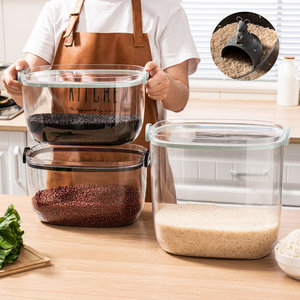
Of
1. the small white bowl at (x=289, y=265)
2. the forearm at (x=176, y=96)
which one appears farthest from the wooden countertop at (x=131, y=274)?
the forearm at (x=176, y=96)

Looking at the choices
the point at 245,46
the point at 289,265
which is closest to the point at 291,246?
the point at 289,265

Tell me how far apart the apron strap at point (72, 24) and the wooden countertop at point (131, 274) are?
622mm

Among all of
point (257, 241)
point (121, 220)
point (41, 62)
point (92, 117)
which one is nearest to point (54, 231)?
point (121, 220)

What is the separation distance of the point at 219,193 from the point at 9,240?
0.42 meters

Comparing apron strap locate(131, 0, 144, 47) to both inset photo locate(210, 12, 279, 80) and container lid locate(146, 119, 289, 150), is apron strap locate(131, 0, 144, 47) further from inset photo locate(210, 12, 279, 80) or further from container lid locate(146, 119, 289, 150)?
inset photo locate(210, 12, 279, 80)

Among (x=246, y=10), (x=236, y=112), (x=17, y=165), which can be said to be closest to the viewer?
(x=17, y=165)

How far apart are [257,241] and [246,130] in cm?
24

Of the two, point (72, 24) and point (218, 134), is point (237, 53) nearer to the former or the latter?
point (72, 24)

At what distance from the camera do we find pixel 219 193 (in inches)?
31.6

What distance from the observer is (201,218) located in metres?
0.79

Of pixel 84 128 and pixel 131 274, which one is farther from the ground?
pixel 84 128

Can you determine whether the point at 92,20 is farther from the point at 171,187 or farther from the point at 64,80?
the point at 171,187

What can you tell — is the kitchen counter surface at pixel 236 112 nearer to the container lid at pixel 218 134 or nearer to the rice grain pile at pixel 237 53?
the rice grain pile at pixel 237 53

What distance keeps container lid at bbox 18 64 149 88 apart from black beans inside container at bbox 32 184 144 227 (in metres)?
0.23
